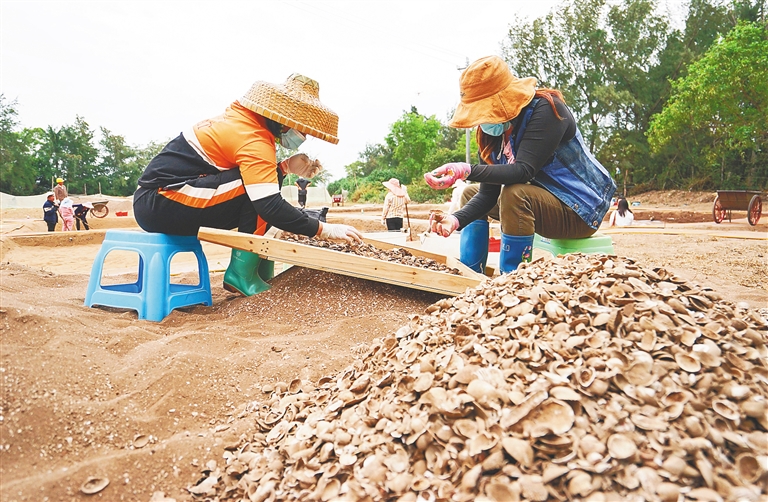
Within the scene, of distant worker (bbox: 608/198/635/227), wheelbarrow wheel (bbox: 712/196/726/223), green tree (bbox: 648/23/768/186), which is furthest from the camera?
green tree (bbox: 648/23/768/186)

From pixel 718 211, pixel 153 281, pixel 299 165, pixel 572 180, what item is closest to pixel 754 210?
pixel 718 211

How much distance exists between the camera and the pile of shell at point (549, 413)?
920 mm

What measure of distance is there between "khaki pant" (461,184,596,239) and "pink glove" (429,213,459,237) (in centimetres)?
26

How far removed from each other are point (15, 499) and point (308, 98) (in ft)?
6.70

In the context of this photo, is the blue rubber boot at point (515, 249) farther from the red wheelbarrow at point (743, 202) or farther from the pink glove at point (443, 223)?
the red wheelbarrow at point (743, 202)

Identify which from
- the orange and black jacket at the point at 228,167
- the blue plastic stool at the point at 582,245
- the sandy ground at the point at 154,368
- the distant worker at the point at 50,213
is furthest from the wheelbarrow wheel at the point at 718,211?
the distant worker at the point at 50,213

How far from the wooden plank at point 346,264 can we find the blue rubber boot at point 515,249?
0.20m

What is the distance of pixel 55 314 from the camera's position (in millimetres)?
1940

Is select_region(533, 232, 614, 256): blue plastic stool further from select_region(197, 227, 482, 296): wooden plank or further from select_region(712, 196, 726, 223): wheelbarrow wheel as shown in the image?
select_region(712, 196, 726, 223): wheelbarrow wheel

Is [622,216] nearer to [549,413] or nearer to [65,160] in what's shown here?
[549,413]

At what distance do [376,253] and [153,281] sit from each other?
3.71 feet

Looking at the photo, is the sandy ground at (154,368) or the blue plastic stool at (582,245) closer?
the sandy ground at (154,368)

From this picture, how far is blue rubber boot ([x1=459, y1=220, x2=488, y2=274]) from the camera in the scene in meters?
2.98

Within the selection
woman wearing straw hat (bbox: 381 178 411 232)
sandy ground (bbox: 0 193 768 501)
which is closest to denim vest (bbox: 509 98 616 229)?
sandy ground (bbox: 0 193 768 501)
